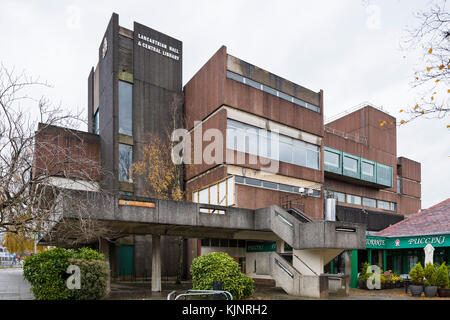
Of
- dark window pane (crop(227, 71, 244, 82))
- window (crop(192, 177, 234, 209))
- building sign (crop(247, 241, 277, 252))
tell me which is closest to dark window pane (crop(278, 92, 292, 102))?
dark window pane (crop(227, 71, 244, 82))

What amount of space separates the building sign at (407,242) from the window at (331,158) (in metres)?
9.49

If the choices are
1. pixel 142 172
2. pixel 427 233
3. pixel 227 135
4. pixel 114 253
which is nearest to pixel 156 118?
pixel 142 172

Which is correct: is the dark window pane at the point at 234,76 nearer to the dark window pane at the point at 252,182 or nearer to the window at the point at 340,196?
the dark window pane at the point at 252,182

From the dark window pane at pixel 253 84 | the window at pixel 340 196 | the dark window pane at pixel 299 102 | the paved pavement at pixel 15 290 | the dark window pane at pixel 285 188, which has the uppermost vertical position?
the dark window pane at pixel 253 84

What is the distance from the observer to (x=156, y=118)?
34750 millimetres

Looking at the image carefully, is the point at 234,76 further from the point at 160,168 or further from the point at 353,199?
the point at 353,199

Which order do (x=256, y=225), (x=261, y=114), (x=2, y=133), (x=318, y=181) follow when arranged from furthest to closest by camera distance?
(x=318, y=181) → (x=261, y=114) → (x=256, y=225) → (x=2, y=133)

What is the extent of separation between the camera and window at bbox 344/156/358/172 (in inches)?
1564

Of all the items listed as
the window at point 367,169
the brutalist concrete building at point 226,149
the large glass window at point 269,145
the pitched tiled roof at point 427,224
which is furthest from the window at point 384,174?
the large glass window at point 269,145

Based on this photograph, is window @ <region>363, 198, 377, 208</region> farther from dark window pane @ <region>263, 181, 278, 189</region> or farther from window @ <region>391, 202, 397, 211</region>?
dark window pane @ <region>263, 181, 278, 189</region>

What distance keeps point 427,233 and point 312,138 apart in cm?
1104

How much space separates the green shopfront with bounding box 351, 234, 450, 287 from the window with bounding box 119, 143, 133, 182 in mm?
17034

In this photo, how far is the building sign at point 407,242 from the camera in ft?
86.8
